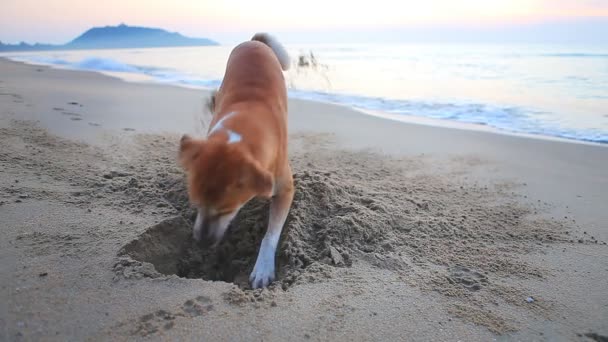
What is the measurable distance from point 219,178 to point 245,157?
200 mm

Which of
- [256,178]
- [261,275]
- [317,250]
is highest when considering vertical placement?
[256,178]

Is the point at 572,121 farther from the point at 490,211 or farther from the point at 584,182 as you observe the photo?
the point at 490,211

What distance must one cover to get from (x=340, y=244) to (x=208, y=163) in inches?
52.1

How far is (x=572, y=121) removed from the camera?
8.23 meters

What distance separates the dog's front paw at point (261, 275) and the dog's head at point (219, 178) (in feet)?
1.95

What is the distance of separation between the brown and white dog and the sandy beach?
250 millimetres

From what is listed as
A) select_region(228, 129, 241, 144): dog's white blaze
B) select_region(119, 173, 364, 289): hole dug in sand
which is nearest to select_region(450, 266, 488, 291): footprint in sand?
select_region(119, 173, 364, 289): hole dug in sand

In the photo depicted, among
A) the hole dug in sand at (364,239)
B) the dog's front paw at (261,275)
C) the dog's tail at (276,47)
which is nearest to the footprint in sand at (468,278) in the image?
the hole dug in sand at (364,239)

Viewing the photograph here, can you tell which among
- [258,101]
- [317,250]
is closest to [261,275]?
[317,250]

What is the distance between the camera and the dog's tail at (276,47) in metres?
5.57

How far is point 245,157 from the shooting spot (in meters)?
2.58

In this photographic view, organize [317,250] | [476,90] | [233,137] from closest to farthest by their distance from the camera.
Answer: [233,137] < [317,250] < [476,90]

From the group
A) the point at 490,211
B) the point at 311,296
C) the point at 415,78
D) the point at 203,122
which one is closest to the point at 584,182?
the point at 490,211

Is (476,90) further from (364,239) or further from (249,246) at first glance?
(249,246)
